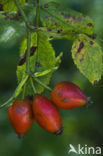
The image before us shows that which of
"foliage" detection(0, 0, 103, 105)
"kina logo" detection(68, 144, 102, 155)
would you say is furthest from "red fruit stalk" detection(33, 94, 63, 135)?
"kina logo" detection(68, 144, 102, 155)

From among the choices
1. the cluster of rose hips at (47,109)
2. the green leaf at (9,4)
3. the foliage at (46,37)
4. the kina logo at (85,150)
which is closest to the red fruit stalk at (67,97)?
the cluster of rose hips at (47,109)

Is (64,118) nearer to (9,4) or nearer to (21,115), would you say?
(9,4)

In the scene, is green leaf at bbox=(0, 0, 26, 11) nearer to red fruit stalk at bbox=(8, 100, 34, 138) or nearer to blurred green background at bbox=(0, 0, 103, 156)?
red fruit stalk at bbox=(8, 100, 34, 138)

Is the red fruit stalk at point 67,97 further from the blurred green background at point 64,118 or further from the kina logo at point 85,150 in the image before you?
the kina logo at point 85,150

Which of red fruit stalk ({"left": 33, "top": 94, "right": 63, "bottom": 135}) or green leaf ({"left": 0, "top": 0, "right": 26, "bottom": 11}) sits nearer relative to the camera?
red fruit stalk ({"left": 33, "top": 94, "right": 63, "bottom": 135})

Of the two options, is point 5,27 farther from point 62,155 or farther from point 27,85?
point 62,155

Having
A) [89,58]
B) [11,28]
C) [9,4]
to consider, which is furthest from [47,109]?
[9,4]

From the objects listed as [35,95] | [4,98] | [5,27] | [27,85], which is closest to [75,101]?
[35,95]
